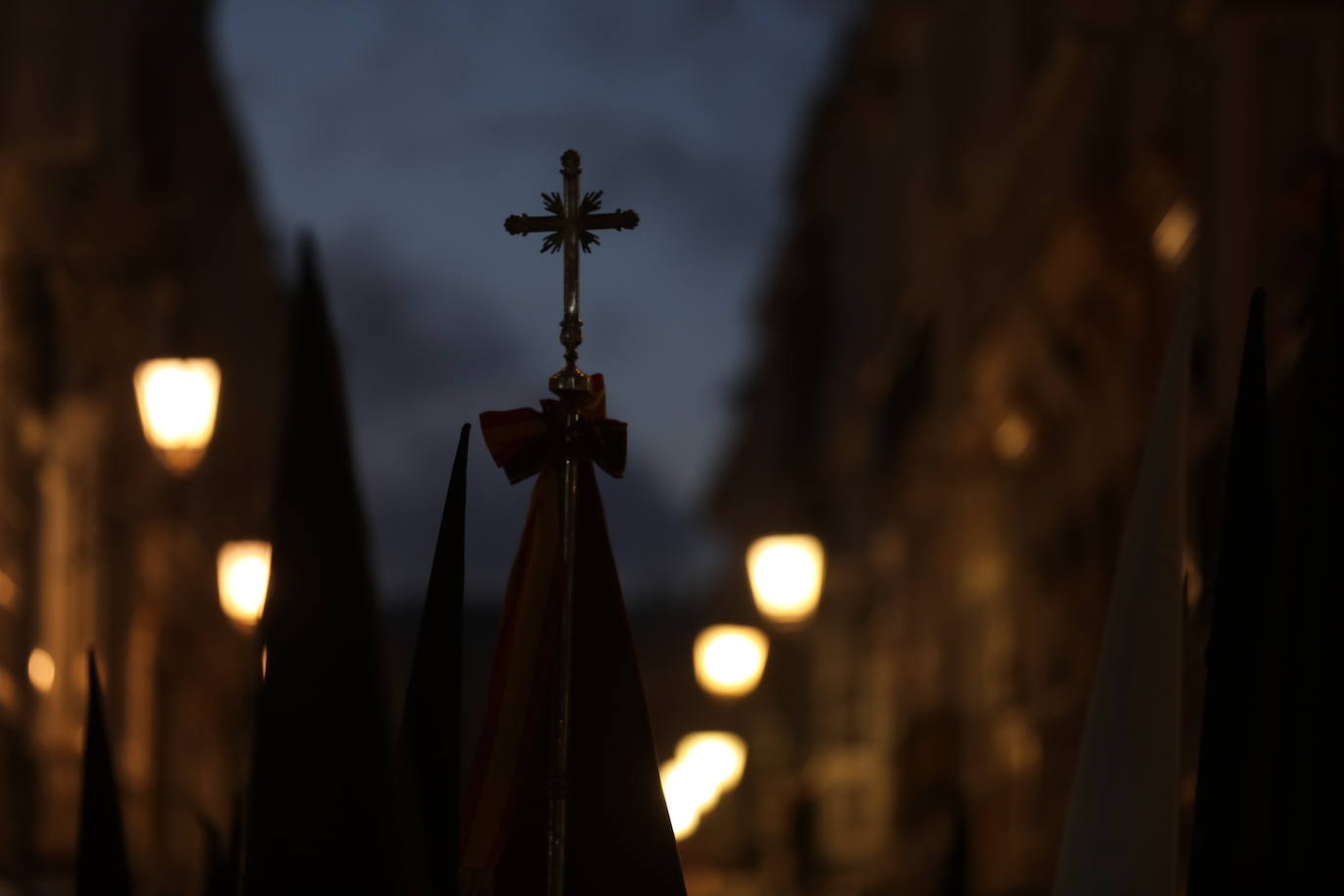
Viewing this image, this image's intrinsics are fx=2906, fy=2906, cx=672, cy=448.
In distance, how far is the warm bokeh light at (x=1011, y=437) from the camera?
25938 millimetres

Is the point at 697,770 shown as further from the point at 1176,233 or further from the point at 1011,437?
the point at 1011,437

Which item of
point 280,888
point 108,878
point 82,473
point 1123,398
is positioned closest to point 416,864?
point 280,888

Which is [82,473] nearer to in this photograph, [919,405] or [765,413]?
[919,405]

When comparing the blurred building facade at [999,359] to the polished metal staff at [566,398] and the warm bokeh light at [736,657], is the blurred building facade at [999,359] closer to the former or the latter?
the warm bokeh light at [736,657]

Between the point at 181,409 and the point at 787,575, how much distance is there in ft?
10.8

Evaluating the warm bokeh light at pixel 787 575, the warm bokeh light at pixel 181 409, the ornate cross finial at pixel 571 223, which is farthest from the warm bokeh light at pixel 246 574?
the ornate cross finial at pixel 571 223

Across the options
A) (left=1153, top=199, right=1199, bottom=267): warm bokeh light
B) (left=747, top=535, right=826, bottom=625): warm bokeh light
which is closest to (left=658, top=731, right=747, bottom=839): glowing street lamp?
(left=1153, top=199, right=1199, bottom=267): warm bokeh light

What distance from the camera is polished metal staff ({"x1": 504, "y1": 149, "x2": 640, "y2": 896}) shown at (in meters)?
8.41

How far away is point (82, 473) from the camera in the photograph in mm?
26094

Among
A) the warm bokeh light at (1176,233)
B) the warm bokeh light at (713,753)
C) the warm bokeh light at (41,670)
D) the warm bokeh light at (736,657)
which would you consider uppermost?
the warm bokeh light at (1176,233)

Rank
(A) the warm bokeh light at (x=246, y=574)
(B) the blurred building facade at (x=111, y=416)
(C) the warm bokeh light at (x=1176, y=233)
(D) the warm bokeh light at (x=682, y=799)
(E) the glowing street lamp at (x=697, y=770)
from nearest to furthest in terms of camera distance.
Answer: (A) the warm bokeh light at (x=246, y=574), (C) the warm bokeh light at (x=1176, y=233), (D) the warm bokeh light at (x=682, y=799), (E) the glowing street lamp at (x=697, y=770), (B) the blurred building facade at (x=111, y=416)

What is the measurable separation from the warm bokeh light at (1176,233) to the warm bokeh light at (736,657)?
3.73 m

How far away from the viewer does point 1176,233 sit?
64.0 feet

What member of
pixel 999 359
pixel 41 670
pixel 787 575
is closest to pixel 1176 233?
pixel 787 575
